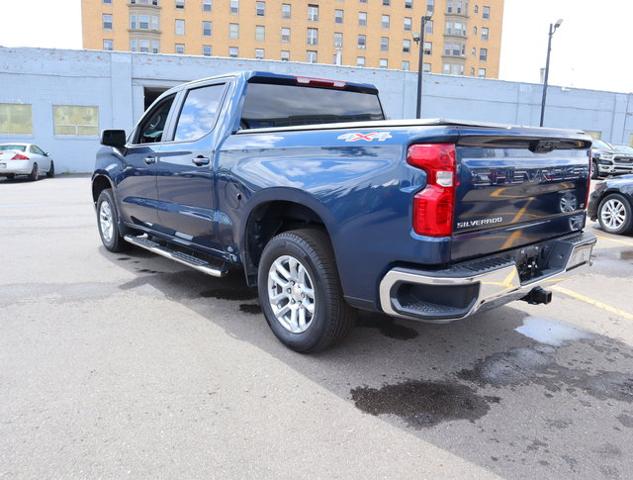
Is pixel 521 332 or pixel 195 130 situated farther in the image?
pixel 195 130

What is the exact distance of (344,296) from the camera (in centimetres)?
330

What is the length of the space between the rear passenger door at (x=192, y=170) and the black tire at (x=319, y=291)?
104 cm

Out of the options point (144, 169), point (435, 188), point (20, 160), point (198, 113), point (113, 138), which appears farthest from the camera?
point (20, 160)

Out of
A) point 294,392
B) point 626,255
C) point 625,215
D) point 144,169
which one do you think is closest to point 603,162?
point 625,215

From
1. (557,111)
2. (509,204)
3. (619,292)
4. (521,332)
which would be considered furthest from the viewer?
(557,111)

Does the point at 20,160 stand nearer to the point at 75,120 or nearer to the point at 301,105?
the point at 75,120

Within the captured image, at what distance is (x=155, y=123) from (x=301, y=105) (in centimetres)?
179

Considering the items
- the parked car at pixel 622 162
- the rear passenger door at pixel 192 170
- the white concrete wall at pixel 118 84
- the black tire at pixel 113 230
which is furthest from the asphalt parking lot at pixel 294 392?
the white concrete wall at pixel 118 84

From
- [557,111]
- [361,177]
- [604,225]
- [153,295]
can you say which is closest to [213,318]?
[153,295]

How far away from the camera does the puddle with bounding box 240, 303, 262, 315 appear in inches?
183

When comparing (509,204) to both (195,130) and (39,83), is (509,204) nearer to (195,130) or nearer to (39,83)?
(195,130)

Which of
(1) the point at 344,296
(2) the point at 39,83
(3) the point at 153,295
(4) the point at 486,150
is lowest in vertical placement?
(3) the point at 153,295

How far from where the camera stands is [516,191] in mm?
3244

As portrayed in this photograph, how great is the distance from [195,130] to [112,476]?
3173 millimetres
